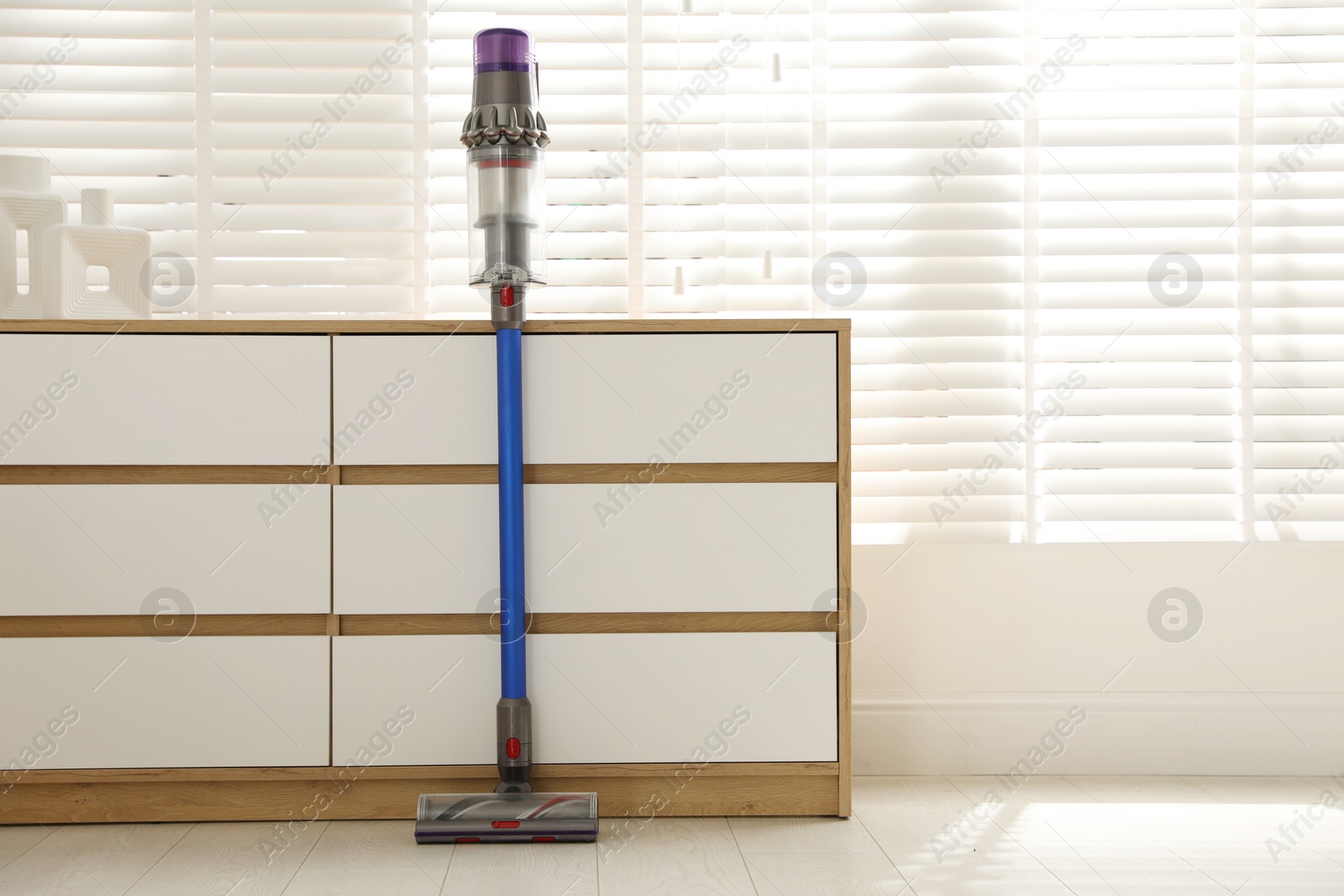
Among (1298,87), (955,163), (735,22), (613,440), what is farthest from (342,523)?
(1298,87)

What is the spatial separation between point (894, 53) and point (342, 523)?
1570 mm

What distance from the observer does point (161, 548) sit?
1.71m

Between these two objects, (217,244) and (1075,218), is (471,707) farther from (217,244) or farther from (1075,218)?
(1075,218)

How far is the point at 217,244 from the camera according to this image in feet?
6.95

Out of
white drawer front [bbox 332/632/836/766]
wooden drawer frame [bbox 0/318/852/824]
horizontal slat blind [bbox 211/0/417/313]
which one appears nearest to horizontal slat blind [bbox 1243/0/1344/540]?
wooden drawer frame [bbox 0/318/852/824]

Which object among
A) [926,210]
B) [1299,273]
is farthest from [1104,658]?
[926,210]

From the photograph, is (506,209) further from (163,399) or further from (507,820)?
(507,820)

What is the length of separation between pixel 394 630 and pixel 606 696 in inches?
16.2

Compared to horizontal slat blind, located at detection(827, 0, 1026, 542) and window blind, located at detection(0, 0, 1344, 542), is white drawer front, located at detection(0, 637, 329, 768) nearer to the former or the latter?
window blind, located at detection(0, 0, 1344, 542)

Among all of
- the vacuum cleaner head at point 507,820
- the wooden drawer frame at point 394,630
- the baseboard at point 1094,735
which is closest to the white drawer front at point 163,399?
the wooden drawer frame at point 394,630

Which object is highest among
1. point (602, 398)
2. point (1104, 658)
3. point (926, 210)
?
point (926, 210)

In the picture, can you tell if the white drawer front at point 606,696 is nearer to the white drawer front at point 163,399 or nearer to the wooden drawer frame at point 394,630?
the wooden drawer frame at point 394,630

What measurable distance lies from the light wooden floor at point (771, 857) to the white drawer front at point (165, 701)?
15 cm

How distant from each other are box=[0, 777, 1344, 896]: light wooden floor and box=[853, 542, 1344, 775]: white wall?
212 millimetres
